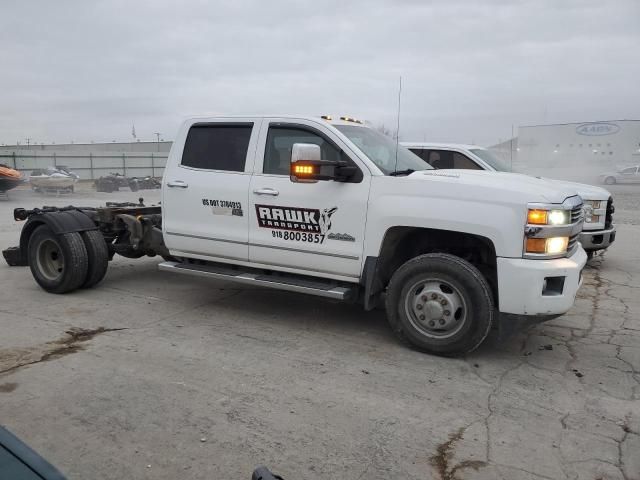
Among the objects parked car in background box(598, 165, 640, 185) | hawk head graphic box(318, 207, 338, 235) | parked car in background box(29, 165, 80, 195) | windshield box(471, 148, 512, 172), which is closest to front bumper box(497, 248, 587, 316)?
hawk head graphic box(318, 207, 338, 235)

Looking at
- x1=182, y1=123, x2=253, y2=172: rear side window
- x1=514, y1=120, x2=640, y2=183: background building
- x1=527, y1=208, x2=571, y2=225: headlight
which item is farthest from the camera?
x1=514, y1=120, x2=640, y2=183: background building

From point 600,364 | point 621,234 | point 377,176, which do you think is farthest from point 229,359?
point 621,234

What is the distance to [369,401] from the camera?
373 cm

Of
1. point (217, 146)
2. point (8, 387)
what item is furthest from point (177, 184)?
point (8, 387)

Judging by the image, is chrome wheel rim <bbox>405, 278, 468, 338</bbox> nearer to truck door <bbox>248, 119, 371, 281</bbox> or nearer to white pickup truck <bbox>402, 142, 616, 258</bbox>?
truck door <bbox>248, 119, 371, 281</bbox>

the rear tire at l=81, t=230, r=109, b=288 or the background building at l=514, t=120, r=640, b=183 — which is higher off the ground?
the background building at l=514, t=120, r=640, b=183

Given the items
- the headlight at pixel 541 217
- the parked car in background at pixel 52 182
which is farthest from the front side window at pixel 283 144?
the parked car in background at pixel 52 182

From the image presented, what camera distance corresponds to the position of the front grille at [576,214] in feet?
14.5

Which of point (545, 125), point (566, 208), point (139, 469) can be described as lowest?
point (139, 469)

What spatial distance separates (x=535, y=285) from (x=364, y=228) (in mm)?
1467

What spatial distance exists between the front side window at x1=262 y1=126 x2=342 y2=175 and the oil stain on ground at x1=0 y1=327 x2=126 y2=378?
7.50ft

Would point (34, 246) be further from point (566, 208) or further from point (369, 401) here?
point (566, 208)

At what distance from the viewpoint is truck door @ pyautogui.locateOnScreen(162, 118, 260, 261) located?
5.39 meters

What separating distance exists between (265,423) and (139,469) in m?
0.81
